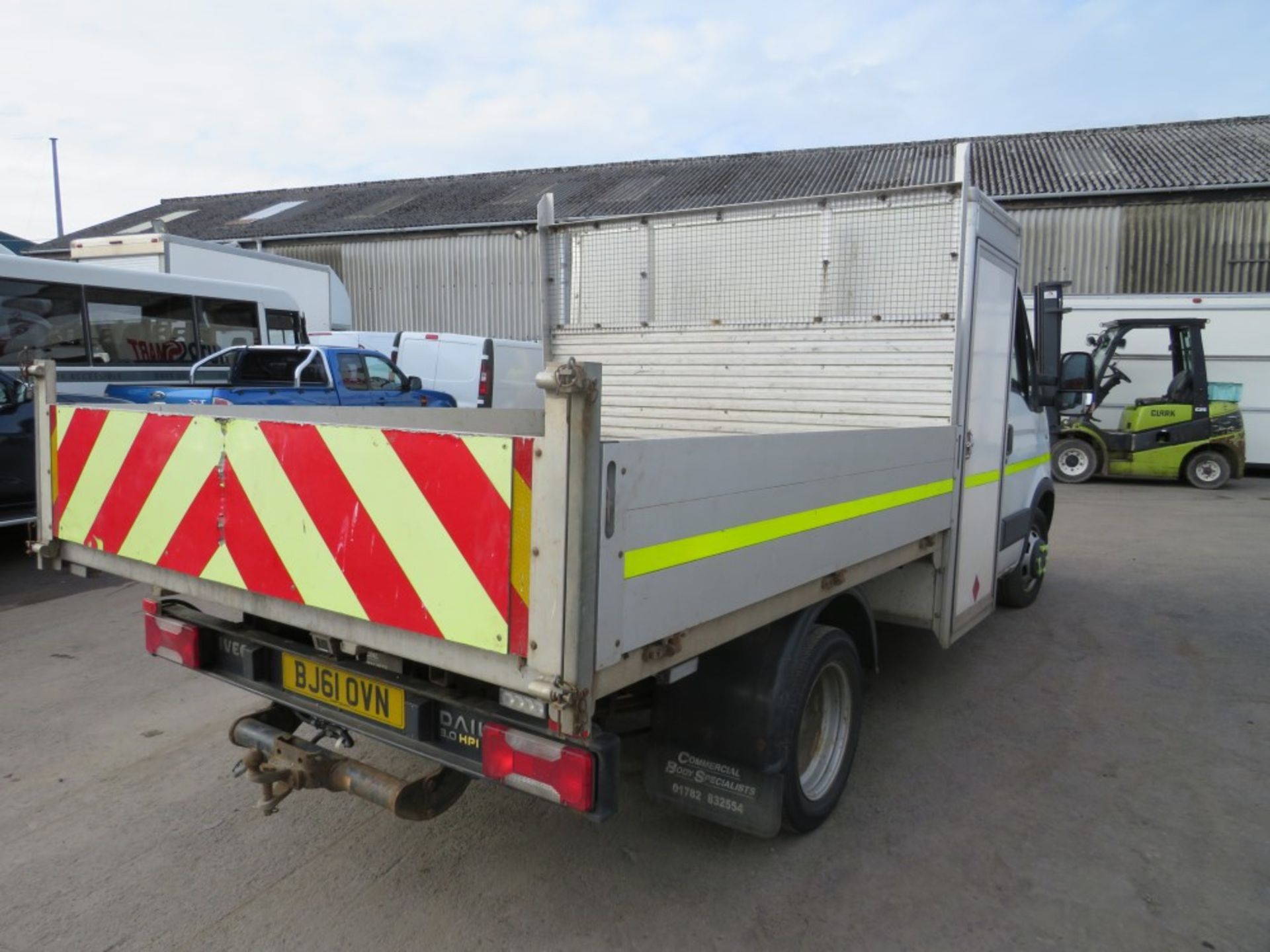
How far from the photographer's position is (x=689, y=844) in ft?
10.5

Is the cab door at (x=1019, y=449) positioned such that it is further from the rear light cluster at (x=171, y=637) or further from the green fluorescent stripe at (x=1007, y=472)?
the rear light cluster at (x=171, y=637)

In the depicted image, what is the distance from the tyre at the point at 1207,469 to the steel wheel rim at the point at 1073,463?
1.53m

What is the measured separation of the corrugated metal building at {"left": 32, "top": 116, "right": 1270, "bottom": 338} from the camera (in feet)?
59.0

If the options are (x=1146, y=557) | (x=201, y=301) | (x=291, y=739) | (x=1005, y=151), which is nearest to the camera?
(x=291, y=739)

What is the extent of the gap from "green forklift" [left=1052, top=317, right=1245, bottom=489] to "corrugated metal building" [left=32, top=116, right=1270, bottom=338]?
222 cm

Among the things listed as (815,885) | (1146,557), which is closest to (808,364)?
(815,885)

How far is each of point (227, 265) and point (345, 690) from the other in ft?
45.9

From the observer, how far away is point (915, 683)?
4941 mm

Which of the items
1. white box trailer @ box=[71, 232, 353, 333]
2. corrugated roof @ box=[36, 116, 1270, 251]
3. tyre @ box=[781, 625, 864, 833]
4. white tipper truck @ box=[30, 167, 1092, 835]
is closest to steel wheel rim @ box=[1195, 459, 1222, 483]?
corrugated roof @ box=[36, 116, 1270, 251]

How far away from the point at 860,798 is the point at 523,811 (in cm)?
140

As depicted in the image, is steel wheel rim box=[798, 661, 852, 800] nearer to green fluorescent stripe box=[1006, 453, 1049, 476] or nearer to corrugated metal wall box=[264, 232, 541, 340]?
green fluorescent stripe box=[1006, 453, 1049, 476]

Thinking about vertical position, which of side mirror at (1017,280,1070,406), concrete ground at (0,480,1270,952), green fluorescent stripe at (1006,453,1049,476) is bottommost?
concrete ground at (0,480,1270,952)

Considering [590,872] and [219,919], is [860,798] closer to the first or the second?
[590,872]

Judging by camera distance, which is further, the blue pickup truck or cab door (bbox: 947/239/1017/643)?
the blue pickup truck
